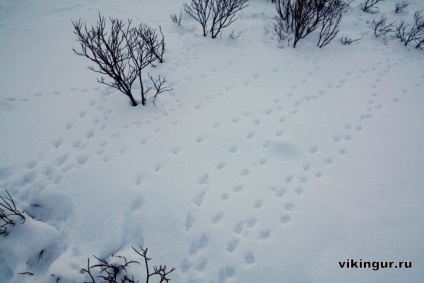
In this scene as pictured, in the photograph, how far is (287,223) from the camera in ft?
8.76

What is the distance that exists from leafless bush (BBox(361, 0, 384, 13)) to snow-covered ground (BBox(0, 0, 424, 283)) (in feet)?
7.69

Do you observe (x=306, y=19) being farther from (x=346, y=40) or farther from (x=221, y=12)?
(x=221, y=12)

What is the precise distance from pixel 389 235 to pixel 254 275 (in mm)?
1556

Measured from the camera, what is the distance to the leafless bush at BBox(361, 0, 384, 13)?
6.70 m

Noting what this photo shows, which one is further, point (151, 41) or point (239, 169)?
point (151, 41)

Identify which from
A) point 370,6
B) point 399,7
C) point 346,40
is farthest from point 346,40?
point 399,7

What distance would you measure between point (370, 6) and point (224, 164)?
694 cm

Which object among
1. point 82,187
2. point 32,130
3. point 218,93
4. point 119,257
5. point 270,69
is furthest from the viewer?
point 270,69

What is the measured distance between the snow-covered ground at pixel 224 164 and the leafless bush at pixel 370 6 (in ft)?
7.69

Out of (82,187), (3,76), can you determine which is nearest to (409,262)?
(82,187)

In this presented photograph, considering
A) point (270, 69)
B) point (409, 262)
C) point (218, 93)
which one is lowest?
point (409, 262)

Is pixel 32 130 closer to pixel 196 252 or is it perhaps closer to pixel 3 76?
pixel 3 76

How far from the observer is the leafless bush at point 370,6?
6.70m

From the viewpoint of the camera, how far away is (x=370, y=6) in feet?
21.9
